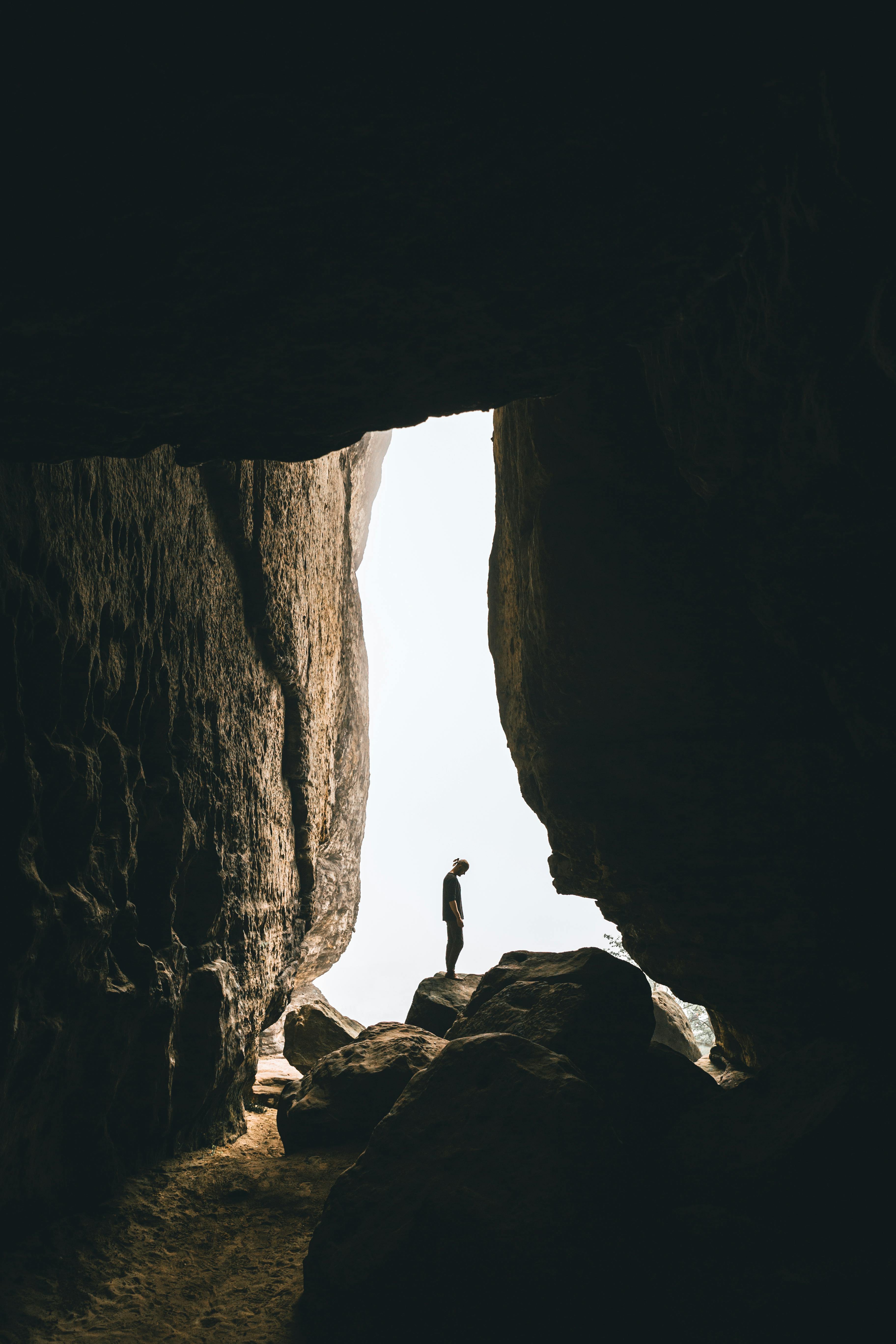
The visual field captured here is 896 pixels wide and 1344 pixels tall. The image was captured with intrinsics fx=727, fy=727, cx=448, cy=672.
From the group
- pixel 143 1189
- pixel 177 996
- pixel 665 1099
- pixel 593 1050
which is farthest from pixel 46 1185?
pixel 665 1099

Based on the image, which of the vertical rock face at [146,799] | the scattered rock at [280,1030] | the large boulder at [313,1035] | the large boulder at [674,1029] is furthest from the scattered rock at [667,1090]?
the scattered rock at [280,1030]

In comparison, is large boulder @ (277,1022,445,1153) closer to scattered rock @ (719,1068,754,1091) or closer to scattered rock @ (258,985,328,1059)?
scattered rock @ (719,1068,754,1091)

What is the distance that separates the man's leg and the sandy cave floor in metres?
5.22

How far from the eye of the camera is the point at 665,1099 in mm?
6230

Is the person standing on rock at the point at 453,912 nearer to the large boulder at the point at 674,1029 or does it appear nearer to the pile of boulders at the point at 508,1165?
the large boulder at the point at 674,1029

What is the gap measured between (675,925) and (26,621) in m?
7.46

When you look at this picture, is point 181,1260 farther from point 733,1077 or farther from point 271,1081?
point 733,1077

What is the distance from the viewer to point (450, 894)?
1296 centimetres

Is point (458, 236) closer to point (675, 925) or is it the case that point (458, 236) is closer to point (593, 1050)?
point (593, 1050)

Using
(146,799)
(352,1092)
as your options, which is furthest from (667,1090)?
(146,799)

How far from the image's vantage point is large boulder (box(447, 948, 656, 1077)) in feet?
20.4

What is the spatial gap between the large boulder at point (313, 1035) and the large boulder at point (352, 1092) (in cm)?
315

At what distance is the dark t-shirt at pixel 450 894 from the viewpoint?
42.0ft

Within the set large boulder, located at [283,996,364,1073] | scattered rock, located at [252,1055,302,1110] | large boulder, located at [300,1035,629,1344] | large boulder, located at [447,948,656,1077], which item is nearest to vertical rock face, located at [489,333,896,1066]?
large boulder, located at [447,948,656,1077]
